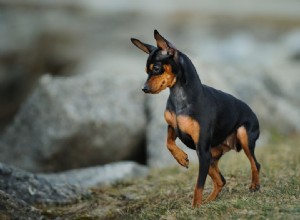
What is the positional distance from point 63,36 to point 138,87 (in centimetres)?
2023

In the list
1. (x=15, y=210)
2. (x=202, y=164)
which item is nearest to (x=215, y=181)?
(x=202, y=164)

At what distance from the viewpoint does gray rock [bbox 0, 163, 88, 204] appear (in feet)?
29.7

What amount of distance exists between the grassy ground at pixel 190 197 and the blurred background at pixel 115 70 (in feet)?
7.65

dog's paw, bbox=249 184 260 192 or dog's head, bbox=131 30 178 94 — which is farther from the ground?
dog's head, bbox=131 30 178 94

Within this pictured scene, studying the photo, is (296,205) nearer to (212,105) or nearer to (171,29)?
(212,105)

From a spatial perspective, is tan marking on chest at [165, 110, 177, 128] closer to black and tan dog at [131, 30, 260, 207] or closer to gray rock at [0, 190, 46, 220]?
Answer: black and tan dog at [131, 30, 260, 207]

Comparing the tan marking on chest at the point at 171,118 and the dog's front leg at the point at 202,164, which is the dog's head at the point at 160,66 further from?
the dog's front leg at the point at 202,164

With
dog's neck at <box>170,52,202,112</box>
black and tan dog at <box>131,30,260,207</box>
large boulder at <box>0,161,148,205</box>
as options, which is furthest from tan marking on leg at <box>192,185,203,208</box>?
large boulder at <box>0,161,148,205</box>

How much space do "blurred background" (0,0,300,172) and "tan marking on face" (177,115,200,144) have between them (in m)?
5.92

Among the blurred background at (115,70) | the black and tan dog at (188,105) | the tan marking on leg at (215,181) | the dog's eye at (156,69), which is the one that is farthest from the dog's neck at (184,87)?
the blurred background at (115,70)

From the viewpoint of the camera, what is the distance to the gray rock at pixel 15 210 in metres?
7.71

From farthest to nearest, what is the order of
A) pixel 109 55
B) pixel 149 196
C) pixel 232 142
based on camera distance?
pixel 109 55 < pixel 149 196 < pixel 232 142

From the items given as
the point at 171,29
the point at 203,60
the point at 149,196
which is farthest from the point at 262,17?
the point at 149,196

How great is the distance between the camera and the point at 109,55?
3006 cm
